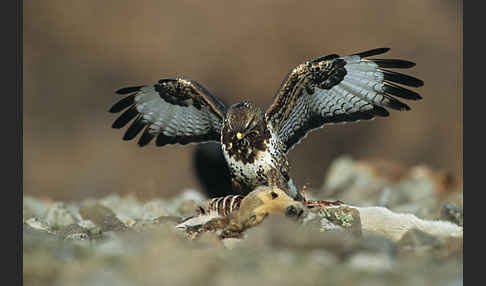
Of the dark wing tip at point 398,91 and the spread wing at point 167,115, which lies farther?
the spread wing at point 167,115

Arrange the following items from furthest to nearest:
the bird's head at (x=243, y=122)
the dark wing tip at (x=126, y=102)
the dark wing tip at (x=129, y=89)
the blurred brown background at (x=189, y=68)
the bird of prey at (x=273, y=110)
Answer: the blurred brown background at (x=189, y=68)
the dark wing tip at (x=126, y=102)
the dark wing tip at (x=129, y=89)
the bird of prey at (x=273, y=110)
the bird's head at (x=243, y=122)

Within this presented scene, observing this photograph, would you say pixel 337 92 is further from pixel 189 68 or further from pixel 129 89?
pixel 189 68

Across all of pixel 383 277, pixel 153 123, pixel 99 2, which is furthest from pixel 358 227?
pixel 99 2

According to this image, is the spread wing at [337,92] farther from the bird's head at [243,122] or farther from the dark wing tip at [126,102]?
the dark wing tip at [126,102]

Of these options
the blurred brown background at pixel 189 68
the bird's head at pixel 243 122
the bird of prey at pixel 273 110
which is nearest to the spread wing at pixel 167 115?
the bird of prey at pixel 273 110

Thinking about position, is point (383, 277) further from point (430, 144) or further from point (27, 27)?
point (27, 27)

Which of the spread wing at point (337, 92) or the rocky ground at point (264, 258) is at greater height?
the spread wing at point (337, 92)
